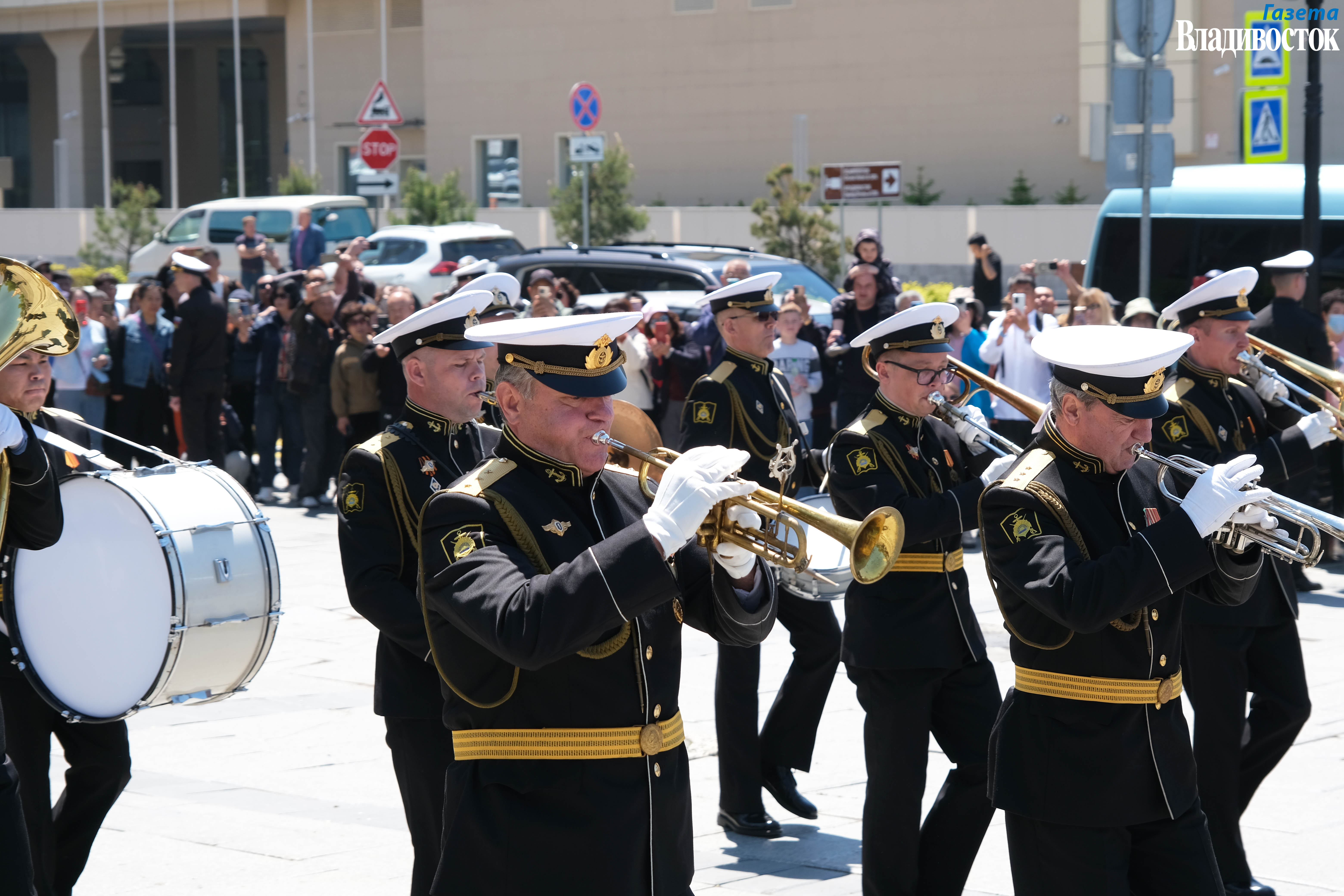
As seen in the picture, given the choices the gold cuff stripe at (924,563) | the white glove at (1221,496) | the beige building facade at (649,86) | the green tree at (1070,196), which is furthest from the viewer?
the beige building facade at (649,86)

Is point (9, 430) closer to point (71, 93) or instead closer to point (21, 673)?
point (21, 673)

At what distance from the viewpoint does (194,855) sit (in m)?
6.09

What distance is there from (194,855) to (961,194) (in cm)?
3146

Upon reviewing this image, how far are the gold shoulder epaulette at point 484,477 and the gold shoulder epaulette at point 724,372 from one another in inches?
132

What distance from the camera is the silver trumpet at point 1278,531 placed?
13.5 ft

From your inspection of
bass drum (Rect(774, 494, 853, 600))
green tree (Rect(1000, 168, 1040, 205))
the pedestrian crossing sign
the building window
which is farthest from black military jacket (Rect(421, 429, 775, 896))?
the building window

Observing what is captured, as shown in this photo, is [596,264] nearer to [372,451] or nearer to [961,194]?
[372,451]

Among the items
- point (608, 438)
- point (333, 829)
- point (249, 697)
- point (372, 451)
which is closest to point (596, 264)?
A: point (249, 697)

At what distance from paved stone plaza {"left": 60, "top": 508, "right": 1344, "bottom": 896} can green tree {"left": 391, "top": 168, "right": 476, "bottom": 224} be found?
78.5 ft

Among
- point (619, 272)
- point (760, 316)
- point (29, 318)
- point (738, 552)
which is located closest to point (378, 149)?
point (619, 272)

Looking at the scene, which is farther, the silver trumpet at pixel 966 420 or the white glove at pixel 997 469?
the silver trumpet at pixel 966 420

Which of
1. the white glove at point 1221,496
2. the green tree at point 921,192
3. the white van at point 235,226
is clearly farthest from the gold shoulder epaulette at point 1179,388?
the green tree at point 921,192

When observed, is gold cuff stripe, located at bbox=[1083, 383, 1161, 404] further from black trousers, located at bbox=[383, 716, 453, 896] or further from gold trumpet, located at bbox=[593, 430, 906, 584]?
black trousers, located at bbox=[383, 716, 453, 896]

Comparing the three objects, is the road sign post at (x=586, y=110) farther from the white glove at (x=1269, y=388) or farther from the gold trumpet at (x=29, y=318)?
the gold trumpet at (x=29, y=318)
